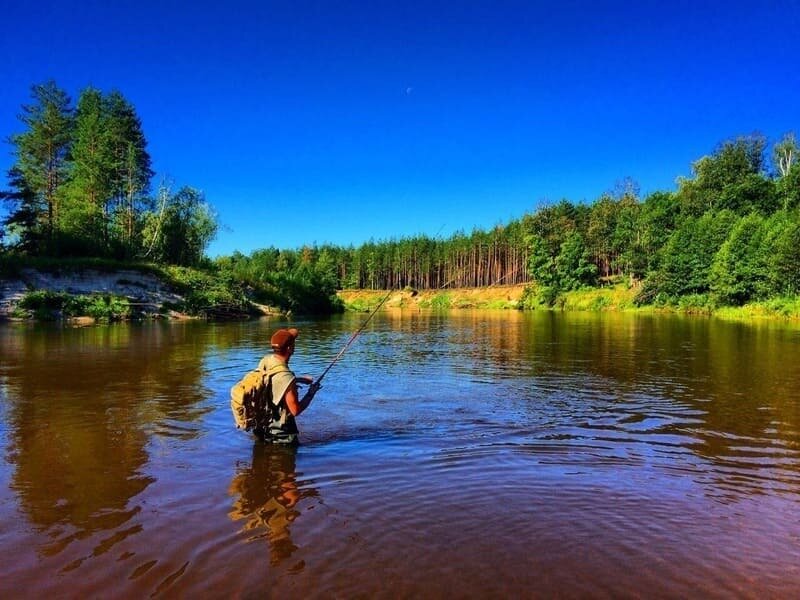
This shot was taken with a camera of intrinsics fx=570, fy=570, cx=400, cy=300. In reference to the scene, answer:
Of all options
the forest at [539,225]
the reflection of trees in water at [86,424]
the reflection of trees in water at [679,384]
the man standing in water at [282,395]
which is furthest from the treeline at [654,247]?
the man standing in water at [282,395]

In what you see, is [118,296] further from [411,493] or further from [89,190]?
[411,493]

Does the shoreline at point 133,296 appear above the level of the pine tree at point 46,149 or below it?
below

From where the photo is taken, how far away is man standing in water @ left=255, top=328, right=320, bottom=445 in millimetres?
7910

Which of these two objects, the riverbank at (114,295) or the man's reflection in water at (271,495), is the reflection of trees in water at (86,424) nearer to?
the man's reflection in water at (271,495)

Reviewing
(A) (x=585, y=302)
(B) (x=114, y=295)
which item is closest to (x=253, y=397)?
(B) (x=114, y=295)

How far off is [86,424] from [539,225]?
10453 cm

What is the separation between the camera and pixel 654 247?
85000mm

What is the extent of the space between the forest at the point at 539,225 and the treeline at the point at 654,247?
22cm

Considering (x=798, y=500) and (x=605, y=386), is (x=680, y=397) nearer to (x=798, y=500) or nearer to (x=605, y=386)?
(x=605, y=386)

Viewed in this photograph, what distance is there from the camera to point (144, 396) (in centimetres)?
1322

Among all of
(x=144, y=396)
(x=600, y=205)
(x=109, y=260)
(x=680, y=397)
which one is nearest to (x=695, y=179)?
(x=600, y=205)

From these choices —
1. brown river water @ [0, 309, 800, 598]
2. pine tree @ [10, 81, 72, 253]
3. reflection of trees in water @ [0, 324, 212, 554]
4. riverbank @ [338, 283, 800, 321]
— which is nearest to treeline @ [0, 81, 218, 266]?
pine tree @ [10, 81, 72, 253]

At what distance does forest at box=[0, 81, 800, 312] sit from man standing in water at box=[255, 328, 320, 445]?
43548 millimetres

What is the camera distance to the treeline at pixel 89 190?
2196 inches
